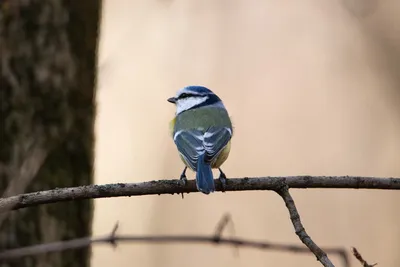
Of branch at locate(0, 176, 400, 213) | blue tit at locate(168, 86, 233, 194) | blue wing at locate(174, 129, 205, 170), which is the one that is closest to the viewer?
branch at locate(0, 176, 400, 213)

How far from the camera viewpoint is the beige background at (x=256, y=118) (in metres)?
5.68

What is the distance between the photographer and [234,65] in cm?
620

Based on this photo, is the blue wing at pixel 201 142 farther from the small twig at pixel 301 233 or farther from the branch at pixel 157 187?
the small twig at pixel 301 233

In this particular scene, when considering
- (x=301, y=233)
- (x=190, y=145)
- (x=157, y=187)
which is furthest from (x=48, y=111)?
(x=301, y=233)

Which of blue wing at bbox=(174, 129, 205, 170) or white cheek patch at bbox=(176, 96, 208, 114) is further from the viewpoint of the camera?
white cheek patch at bbox=(176, 96, 208, 114)

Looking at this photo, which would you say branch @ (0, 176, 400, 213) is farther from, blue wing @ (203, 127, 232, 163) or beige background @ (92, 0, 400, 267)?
beige background @ (92, 0, 400, 267)

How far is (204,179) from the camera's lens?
2.04 m

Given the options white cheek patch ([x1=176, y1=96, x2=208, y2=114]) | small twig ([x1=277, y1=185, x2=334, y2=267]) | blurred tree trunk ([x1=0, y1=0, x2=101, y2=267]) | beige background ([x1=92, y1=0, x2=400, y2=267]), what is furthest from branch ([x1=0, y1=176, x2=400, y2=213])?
beige background ([x1=92, y1=0, x2=400, y2=267])

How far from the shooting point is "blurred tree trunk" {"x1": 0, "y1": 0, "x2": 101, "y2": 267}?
8.67 ft

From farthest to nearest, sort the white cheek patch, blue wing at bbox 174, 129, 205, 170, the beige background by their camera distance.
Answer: the beige background
the white cheek patch
blue wing at bbox 174, 129, 205, 170

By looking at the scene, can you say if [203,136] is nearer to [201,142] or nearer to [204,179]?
[201,142]

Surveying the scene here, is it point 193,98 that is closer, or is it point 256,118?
point 193,98

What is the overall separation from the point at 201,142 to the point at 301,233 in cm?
94

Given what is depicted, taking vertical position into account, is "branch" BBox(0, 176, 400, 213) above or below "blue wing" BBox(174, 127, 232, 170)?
below
